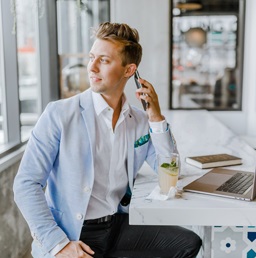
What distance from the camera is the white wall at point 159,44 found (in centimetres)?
434

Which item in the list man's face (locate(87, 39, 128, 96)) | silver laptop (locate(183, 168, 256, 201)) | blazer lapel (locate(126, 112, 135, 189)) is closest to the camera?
silver laptop (locate(183, 168, 256, 201))

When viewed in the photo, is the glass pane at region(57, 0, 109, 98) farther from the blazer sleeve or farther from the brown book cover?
the blazer sleeve

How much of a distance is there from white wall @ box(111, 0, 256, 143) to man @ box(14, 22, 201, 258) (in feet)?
8.80

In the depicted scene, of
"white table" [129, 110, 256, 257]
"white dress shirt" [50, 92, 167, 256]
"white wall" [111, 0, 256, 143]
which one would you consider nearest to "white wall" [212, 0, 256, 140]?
"white wall" [111, 0, 256, 143]

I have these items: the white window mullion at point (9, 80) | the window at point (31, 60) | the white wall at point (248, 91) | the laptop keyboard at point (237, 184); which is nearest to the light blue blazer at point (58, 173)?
the laptop keyboard at point (237, 184)

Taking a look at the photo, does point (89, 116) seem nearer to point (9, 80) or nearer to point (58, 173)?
point (58, 173)

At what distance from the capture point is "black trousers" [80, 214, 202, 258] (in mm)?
1643

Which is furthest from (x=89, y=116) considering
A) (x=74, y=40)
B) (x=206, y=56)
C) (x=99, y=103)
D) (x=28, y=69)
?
(x=206, y=56)

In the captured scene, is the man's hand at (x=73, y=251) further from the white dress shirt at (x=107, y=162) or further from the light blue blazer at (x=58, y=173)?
the white dress shirt at (x=107, y=162)

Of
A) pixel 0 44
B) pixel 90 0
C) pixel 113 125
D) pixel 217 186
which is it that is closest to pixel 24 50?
pixel 0 44

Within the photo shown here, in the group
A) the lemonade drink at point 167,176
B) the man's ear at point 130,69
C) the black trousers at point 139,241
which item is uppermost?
the man's ear at point 130,69

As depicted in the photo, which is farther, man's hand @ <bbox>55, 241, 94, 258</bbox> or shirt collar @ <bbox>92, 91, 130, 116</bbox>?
shirt collar @ <bbox>92, 91, 130, 116</bbox>

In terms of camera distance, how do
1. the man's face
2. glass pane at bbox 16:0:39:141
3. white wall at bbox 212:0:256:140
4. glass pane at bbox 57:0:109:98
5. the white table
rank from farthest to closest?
white wall at bbox 212:0:256:140 < glass pane at bbox 57:0:109:98 < glass pane at bbox 16:0:39:141 < the man's face < the white table

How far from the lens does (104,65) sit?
158 centimetres
